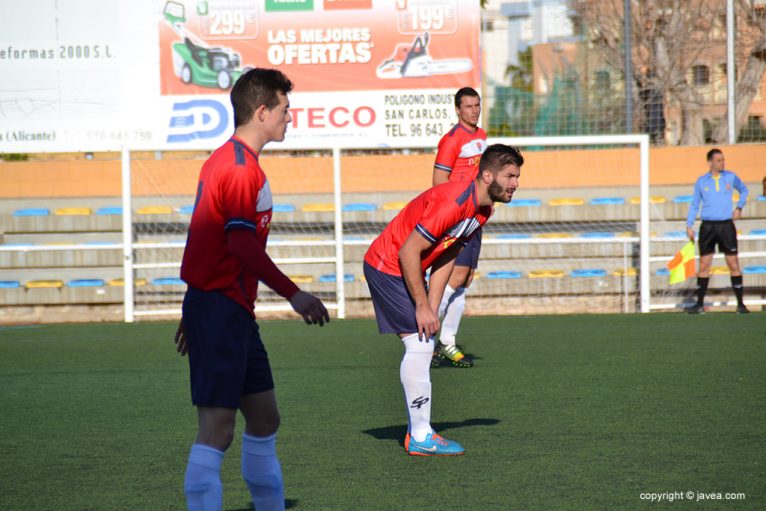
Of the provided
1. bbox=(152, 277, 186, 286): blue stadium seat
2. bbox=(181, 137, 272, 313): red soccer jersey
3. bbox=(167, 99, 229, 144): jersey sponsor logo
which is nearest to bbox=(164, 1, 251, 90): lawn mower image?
bbox=(167, 99, 229, 144): jersey sponsor logo

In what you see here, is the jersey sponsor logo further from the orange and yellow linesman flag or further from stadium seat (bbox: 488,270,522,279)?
the orange and yellow linesman flag

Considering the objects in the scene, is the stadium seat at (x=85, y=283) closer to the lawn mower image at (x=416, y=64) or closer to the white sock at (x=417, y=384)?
the lawn mower image at (x=416, y=64)

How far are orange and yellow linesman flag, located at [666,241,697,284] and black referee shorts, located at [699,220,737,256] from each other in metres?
0.51

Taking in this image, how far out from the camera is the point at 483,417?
20.7ft

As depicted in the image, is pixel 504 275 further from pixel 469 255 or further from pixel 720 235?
pixel 469 255

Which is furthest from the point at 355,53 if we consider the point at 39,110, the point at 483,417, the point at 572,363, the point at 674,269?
the point at 483,417

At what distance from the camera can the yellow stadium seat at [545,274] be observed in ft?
48.8

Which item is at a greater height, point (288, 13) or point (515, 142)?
point (288, 13)

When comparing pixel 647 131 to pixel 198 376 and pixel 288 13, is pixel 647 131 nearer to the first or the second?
pixel 288 13

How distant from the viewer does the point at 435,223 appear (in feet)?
16.4

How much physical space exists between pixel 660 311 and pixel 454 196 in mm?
9830

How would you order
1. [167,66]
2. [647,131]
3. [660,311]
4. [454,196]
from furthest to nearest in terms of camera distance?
[647,131]
[167,66]
[660,311]
[454,196]

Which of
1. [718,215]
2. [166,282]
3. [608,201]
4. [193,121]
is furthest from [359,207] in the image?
[718,215]

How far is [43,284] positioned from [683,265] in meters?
8.83
